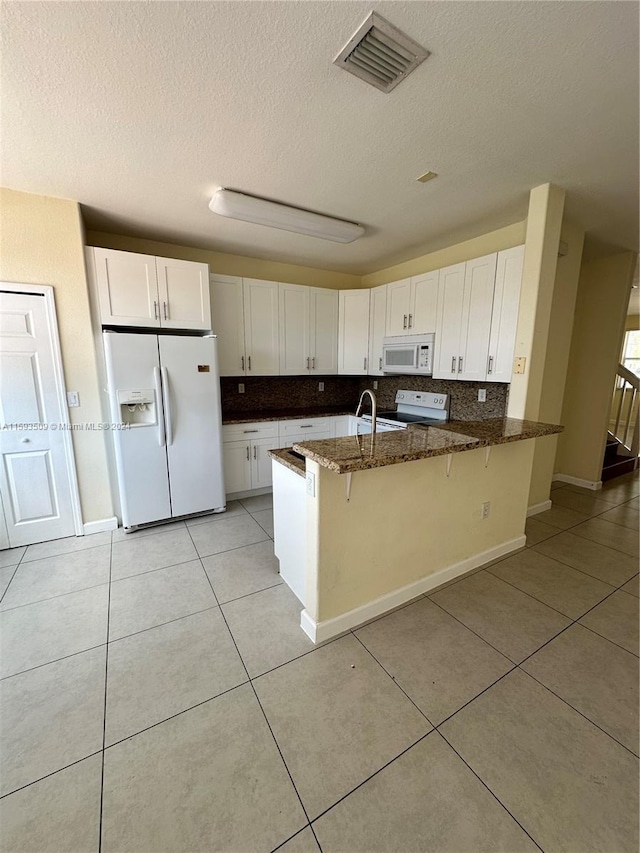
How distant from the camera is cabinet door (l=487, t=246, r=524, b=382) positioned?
8.45ft

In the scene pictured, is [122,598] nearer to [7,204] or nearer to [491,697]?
[491,697]

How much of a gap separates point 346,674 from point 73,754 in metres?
1.13

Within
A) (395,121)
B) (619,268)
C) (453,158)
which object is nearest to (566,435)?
(619,268)

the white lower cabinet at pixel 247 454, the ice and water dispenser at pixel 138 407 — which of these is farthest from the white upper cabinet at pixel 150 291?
the white lower cabinet at pixel 247 454

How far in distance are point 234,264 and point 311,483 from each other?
10.1 feet

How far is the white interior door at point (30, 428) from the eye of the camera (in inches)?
97.5

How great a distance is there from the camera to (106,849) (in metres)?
1.03

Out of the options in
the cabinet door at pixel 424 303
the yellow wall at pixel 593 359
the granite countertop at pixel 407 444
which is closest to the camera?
the granite countertop at pixel 407 444

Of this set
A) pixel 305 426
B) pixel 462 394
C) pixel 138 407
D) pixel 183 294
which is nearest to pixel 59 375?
pixel 138 407

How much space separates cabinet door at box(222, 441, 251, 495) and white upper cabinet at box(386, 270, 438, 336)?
6.97 feet

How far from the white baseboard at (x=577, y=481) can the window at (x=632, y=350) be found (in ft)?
18.1

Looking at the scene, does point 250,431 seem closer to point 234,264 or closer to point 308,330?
point 308,330

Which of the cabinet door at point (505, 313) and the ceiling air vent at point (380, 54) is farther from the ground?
the ceiling air vent at point (380, 54)

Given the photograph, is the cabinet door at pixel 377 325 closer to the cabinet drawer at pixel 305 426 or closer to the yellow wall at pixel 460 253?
the yellow wall at pixel 460 253
